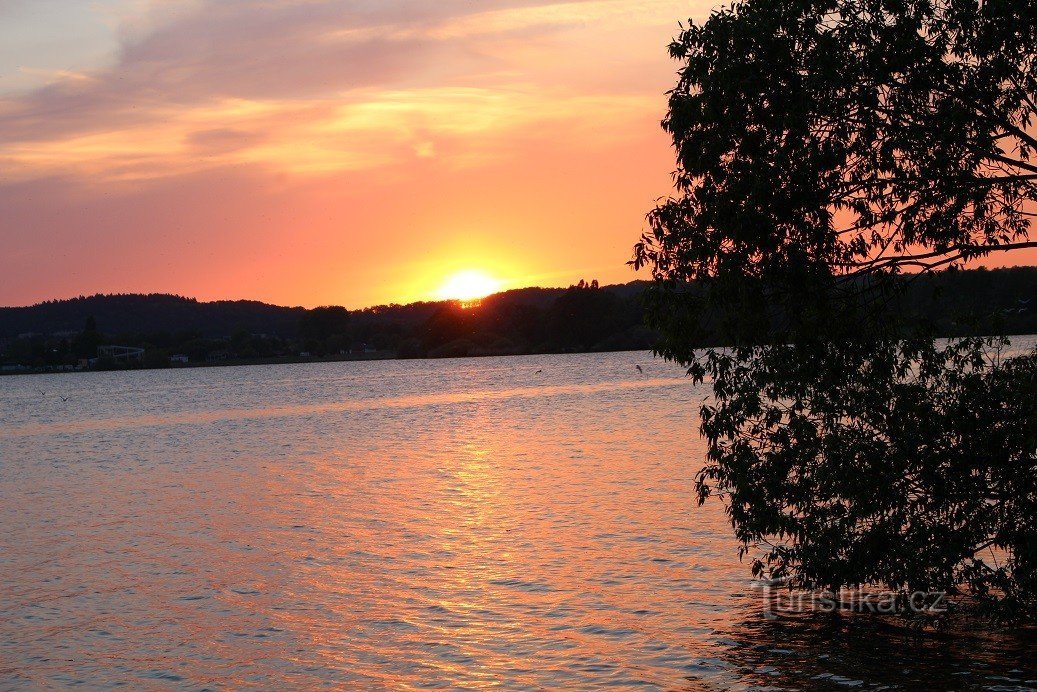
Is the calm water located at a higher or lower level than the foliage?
lower

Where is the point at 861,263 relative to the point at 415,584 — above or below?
above

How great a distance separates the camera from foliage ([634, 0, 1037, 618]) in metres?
18.4

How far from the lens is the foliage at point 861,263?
60.2 ft

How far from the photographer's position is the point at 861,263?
19.4 m

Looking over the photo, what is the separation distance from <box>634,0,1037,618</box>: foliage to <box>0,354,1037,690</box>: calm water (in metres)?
1.95

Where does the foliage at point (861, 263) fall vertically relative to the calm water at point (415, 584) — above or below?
above

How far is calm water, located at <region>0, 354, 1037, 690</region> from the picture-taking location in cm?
1817

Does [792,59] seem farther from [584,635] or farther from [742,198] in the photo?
[584,635]

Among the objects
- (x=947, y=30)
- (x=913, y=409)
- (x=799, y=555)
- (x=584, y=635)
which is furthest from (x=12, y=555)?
(x=947, y=30)

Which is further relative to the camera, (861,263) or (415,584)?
(415,584)

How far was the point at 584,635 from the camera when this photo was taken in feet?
66.1

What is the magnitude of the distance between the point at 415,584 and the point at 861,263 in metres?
12.6

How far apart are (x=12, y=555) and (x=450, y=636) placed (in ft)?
55.9

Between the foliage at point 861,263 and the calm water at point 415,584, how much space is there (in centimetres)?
195
